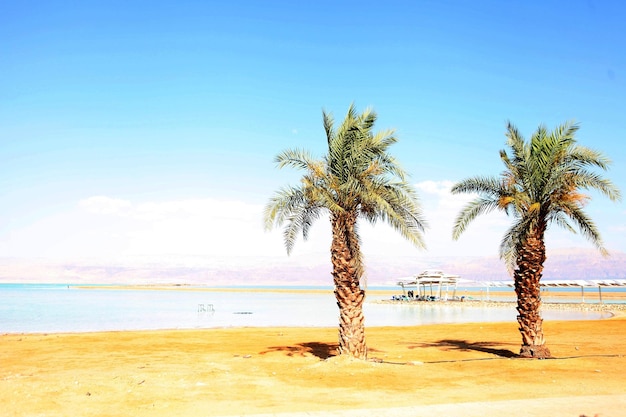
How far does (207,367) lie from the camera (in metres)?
16.6

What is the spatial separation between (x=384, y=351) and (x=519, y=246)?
6252 millimetres

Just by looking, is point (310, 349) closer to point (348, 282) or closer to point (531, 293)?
point (348, 282)

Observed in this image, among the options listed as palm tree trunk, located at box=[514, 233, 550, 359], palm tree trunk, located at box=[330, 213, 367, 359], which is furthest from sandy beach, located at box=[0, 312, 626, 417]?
palm tree trunk, located at box=[514, 233, 550, 359]

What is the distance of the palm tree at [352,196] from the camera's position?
16.5 metres

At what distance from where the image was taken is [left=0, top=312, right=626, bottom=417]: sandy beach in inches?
413

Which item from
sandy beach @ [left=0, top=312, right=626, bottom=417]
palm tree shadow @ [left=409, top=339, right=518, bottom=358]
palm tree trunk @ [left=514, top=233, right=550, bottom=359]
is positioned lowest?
sandy beach @ [left=0, top=312, right=626, bottom=417]

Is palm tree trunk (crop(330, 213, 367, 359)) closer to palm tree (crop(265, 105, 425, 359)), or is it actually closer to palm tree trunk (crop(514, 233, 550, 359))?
palm tree (crop(265, 105, 425, 359))

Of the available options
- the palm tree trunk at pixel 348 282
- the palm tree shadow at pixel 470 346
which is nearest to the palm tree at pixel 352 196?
the palm tree trunk at pixel 348 282

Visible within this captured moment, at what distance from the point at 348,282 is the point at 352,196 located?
258 centimetres

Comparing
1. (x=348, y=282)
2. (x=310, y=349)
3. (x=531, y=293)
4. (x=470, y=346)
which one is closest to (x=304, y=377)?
(x=348, y=282)

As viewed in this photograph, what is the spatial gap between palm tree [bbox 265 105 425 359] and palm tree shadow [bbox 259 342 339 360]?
320 cm

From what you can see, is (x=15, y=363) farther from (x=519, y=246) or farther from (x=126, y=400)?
(x=519, y=246)

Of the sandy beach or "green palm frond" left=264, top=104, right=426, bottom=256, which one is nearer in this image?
the sandy beach

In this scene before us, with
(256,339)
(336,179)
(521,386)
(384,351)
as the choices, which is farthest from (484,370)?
(256,339)
